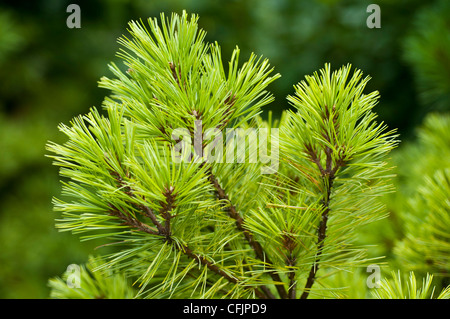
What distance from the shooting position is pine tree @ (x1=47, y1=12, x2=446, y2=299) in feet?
0.94

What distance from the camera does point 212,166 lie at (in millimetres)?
323

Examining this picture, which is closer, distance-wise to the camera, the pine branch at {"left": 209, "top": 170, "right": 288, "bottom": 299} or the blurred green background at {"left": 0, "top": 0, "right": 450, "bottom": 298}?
the pine branch at {"left": 209, "top": 170, "right": 288, "bottom": 299}

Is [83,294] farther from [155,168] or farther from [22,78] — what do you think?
[22,78]

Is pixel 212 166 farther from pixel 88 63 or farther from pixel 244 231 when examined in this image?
pixel 88 63

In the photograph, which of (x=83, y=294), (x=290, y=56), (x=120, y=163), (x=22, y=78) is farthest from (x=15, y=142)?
(x=120, y=163)

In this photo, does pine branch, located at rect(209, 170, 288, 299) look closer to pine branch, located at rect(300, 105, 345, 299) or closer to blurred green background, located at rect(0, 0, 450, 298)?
pine branch, located at rect(300, 105, 345, 299)

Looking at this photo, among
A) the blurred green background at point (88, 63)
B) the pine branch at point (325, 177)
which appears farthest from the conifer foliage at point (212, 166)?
the blurred green background at point (88, 63)

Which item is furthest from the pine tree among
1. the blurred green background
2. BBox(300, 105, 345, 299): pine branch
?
the blurred green background

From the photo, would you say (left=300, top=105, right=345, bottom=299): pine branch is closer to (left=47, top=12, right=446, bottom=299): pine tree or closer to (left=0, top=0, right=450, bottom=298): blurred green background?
(left=47, top=12, right=446, bottom=299): pine tree

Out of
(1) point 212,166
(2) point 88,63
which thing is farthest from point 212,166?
(2) point 88,63

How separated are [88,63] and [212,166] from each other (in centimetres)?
148

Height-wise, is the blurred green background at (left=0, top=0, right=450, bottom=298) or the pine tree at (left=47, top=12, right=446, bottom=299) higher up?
the blurred green background at (left=0, top=0, right=450, bottom=298)

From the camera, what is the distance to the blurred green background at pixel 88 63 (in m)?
1.23

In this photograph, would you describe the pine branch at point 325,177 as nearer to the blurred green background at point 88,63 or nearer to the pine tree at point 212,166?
the pine tree at point 212,166
